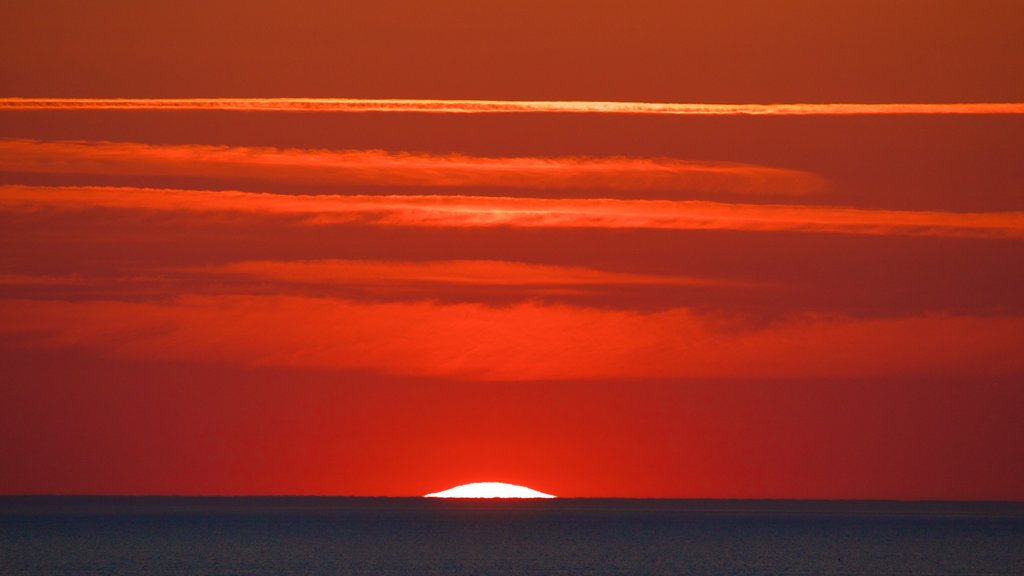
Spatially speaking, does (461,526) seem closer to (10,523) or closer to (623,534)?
(623,534)

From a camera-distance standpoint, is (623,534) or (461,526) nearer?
(623,534)

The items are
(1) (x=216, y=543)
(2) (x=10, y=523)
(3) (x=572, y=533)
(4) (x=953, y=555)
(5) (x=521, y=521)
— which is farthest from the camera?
(5) (x=521, y=521)

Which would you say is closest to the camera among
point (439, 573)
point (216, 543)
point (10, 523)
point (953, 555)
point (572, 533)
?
point (439, 573)

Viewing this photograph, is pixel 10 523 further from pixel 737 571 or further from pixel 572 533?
pixel 737 571

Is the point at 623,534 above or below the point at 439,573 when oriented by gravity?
above

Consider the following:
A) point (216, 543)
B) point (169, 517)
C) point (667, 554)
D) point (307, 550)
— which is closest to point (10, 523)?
point (169, 517)

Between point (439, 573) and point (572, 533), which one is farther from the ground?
point (572, 533)

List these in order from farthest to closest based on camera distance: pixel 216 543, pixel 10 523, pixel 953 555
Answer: pixel 10 523 < pixel 216 543 < pixel 953 555

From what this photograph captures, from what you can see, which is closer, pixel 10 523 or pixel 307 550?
pixel 307 550

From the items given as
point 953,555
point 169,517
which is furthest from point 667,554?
point 169,517
